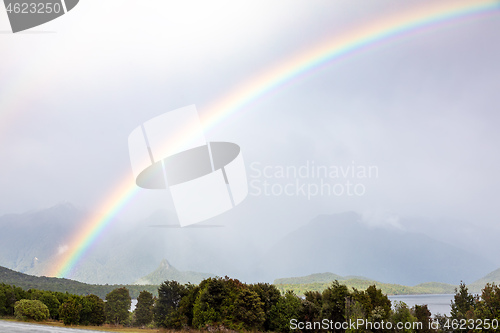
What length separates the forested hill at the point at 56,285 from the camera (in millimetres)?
155100

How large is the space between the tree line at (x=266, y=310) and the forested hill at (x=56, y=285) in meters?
103

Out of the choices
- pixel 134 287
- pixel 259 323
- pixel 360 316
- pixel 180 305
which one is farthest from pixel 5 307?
pixel 134 287

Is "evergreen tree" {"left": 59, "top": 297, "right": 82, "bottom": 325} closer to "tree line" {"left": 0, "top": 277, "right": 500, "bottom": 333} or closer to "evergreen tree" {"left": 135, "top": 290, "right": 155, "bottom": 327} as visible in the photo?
"tree line" {"left": 0, "top": 277, "right": 500, "bottom": 333}

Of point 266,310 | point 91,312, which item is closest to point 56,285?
point 91,312

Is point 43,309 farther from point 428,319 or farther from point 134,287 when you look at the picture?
point 134,287

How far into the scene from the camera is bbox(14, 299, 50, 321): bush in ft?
187

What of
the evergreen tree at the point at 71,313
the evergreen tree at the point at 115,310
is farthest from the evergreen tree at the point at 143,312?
the evergreen tree at the point at 71,313

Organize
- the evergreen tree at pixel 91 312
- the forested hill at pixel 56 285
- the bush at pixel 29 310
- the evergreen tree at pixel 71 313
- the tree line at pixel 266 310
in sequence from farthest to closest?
the forested hill at pixel 56 285 < the bush at pixel 29 310 < the evergreen tree at pixel 91 312 < the evergreen tree at pixel 71 313 < the tree line at pixel 266 310

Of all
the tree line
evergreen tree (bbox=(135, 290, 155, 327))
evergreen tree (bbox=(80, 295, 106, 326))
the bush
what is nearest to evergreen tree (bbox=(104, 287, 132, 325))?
the tree line

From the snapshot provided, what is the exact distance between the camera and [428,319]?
32.5m

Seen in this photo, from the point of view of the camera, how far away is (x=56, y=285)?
165875 mm

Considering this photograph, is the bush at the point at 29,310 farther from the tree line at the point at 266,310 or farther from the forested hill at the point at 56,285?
the forested hill at the point at 56,285

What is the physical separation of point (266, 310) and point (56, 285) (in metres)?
153

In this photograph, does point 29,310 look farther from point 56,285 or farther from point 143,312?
point 56,285
